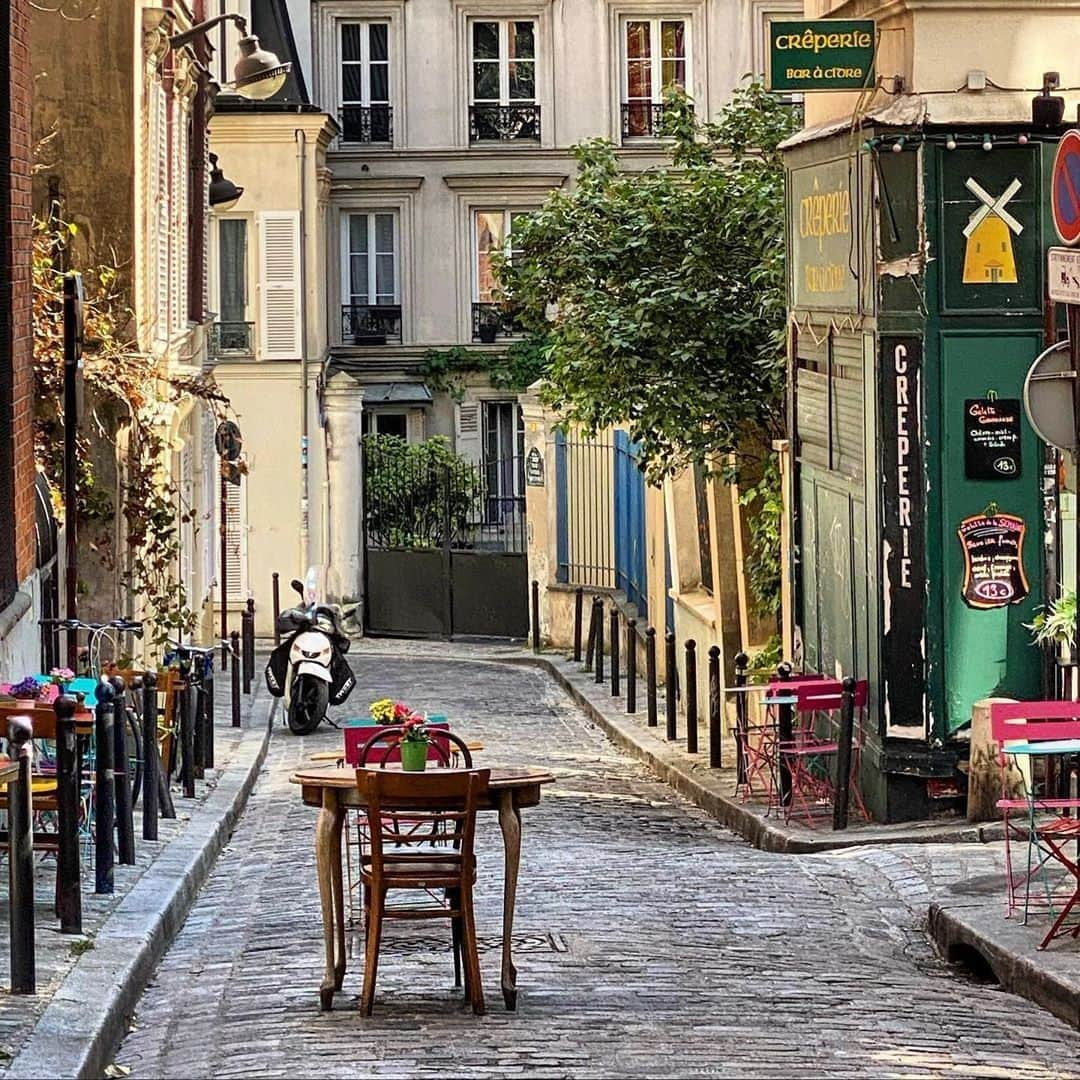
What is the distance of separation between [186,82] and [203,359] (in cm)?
435

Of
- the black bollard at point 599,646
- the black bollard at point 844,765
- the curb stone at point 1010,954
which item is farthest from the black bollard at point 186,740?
the black bollard at point 599,646

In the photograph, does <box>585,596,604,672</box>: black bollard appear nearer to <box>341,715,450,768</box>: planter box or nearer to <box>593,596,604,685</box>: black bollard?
<box>593,596,604,685</box>: black bollard

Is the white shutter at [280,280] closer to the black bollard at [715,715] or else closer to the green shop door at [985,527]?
the black bollard at [715,715]

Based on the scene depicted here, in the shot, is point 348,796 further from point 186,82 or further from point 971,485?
point 186,82

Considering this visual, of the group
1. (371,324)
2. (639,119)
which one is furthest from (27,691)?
(639,119)

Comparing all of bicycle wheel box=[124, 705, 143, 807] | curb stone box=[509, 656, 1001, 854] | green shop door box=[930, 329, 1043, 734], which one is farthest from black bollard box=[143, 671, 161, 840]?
green shop door box=[930, 329, 1043, 734]

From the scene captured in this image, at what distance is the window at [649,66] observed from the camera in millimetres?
40500

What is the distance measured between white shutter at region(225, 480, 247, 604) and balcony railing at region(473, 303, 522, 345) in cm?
870

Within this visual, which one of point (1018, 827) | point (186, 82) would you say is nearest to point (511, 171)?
point (186, 82)

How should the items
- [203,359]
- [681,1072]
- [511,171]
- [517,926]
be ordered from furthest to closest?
1. [511,171]
2. [203,359]
3. [517,926]
4. [681,1072]

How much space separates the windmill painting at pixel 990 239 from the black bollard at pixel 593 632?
13045mm

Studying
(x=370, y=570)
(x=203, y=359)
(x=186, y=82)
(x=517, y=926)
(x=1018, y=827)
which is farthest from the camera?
(x=370, y=570)

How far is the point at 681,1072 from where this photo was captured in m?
7.46

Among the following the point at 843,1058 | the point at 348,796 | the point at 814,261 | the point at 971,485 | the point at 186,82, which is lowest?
the point at 843,1058
